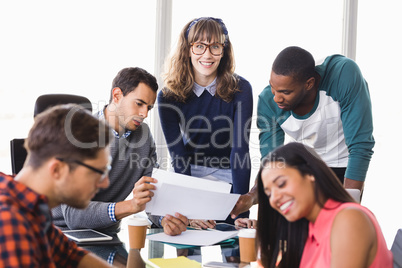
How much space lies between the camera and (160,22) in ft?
11.4

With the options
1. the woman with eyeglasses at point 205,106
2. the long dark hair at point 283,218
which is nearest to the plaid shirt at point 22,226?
the long dark hair at point 283,218

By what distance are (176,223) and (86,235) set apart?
0.36 m

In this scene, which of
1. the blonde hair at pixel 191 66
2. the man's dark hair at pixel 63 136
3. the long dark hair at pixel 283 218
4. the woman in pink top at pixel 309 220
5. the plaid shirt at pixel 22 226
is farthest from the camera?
the blonde hair at pixel 191 66

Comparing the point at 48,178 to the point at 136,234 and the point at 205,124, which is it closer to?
the point at 136,234

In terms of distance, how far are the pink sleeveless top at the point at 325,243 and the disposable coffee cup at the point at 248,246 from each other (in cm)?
19

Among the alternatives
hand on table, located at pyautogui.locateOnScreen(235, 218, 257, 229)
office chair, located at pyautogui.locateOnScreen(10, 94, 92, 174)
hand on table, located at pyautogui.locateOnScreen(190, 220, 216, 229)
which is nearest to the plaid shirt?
hand on table, located at pyautogui.locateOnScreen(190, 220, 216, 229)

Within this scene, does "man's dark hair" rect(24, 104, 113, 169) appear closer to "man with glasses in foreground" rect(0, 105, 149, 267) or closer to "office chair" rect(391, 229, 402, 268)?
"man with glasses in foreground" rect(0, 105, 149, 267)

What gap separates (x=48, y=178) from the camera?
110 centimetres

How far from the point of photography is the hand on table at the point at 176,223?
74.5 inches

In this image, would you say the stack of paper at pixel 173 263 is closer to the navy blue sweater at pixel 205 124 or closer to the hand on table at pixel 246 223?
the hand on table at pixel 246 223

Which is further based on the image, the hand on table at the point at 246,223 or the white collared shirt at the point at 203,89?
the white collared shirt at the point at 203,89

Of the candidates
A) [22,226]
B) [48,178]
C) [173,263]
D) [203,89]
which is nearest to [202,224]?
[173,263]

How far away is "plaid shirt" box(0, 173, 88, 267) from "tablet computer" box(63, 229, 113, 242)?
66cm

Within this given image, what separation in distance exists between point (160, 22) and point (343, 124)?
5.52ft
